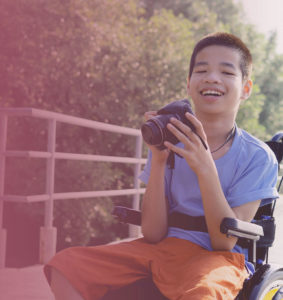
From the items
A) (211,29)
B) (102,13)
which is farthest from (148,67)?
(211,29)

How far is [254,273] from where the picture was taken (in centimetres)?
170

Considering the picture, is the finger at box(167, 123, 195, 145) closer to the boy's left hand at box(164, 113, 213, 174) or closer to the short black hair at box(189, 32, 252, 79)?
the boy's left hand at box(164, 113, 213, 174)

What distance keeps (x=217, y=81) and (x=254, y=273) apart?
653mm

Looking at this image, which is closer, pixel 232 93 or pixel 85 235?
pixel 232 93

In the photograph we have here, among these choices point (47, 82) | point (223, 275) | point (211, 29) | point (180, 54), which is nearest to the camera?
point (223, 275)

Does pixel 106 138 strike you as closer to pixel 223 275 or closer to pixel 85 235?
pixel 85 235

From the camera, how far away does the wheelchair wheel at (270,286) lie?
5.35 feet

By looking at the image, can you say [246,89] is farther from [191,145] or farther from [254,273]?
[254,273]

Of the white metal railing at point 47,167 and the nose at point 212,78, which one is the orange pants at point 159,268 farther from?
the white metal railing at point 47,167

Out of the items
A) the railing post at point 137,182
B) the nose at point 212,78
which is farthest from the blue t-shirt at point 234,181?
the railing post at point 137,182

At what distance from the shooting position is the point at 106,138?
32.9 ft

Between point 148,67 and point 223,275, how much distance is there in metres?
9.22

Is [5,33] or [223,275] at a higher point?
[5,33]

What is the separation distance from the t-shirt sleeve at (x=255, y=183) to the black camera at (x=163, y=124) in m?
0.27
